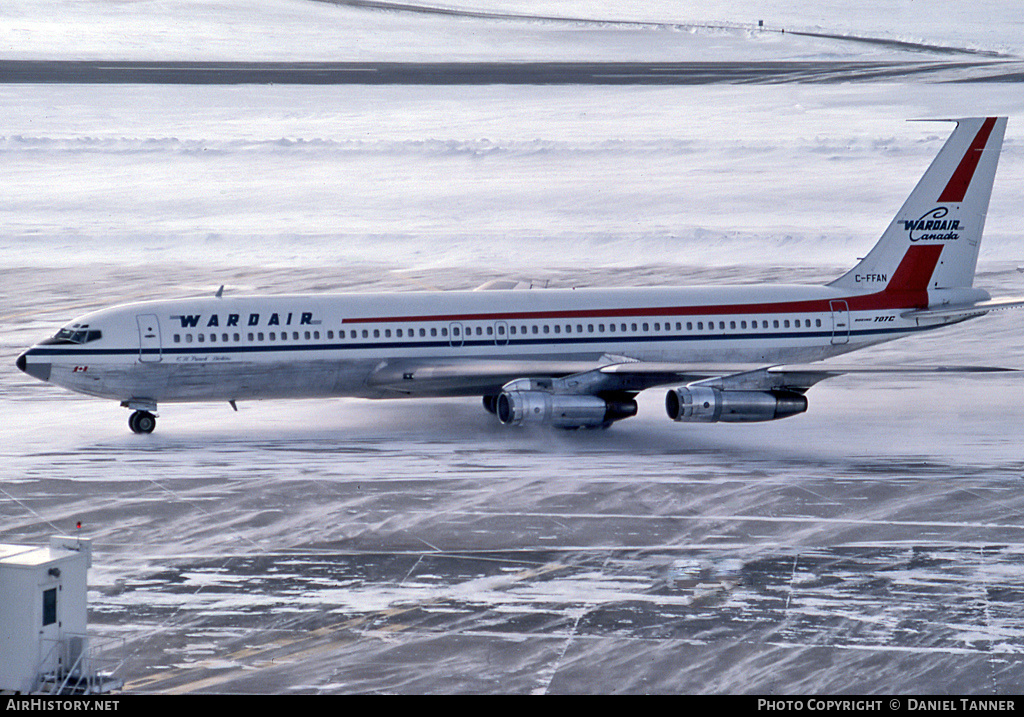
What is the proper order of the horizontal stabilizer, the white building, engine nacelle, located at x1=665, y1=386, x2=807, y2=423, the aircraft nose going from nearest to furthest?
the white building
engine nacelle, located at x1=665, y1=386, x2=807, y2=423
the aircraft nose
the horizontal stabilizer

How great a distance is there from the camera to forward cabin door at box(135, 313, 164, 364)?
44.1m

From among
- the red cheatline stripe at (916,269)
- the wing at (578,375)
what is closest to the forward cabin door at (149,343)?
the wing at (578,375)

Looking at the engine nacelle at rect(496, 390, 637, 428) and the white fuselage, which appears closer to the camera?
the engine nacelle at rect(496, 390, 637, 428)

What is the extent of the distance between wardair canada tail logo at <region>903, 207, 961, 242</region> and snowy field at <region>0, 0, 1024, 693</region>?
18.9ft

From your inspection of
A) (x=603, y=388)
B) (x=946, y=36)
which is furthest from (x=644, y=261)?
(x=946, y=36)

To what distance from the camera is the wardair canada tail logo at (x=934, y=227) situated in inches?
1981

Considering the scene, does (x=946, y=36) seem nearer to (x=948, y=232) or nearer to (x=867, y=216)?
(x=867, y=216)

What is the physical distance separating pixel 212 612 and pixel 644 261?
5188 cm

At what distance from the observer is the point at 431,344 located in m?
46.0

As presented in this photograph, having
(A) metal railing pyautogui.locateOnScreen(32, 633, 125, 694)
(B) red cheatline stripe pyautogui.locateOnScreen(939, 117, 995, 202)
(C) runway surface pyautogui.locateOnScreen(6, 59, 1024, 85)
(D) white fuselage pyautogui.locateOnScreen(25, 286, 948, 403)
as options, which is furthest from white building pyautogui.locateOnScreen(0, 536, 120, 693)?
(C) runway surface pyautogui.locateOnScreen(6, 59, 1024, 85)

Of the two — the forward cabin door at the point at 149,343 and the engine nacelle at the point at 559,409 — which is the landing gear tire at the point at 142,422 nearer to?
the forward cabin door at the point at 149,343

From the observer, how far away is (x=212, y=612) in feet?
92.8

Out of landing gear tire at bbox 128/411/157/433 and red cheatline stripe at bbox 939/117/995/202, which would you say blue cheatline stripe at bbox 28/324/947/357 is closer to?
landing gear tire at bbox 128/411/157/433

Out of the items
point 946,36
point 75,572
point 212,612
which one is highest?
point 946,36
